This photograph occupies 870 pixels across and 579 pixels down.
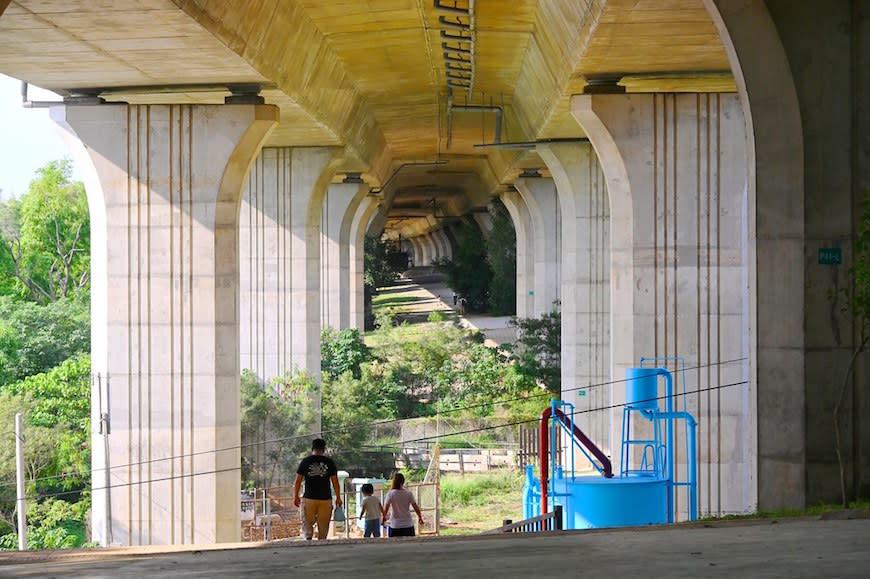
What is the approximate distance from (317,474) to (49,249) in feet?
190

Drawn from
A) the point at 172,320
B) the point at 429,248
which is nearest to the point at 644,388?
the point at 172,320

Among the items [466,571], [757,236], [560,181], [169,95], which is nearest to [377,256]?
[560,181]

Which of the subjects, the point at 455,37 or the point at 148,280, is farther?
the point at 455,37

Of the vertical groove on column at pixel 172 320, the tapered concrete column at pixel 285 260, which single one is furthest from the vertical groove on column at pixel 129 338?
the tapered concrete column at pixel 285 260

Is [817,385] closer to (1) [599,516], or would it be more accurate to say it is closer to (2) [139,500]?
(1) [599,516]

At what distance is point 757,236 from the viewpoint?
12.6 meters

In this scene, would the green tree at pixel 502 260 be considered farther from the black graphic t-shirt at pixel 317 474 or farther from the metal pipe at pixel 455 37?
the black graphic t-shirt at pixel 317 474

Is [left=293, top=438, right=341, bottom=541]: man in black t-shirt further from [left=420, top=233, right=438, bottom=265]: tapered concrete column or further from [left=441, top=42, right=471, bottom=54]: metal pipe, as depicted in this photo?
[left=420, top=233, right=438, bottom=265]: tapered concrete column

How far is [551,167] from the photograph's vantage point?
3170cm

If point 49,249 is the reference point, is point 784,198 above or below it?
below

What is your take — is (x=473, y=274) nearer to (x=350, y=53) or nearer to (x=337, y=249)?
(x=337, y=249)

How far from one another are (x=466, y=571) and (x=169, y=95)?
15.4 metres

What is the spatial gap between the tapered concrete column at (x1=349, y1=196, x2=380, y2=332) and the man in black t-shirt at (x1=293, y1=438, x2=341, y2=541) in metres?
36.7

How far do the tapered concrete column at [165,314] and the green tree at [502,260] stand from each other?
37570 mm
